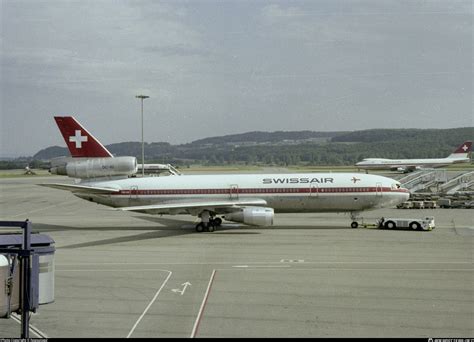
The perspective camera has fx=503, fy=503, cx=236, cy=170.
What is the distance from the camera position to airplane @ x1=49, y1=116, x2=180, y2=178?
3872 cm

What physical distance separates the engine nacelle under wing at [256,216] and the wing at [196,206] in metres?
0.98

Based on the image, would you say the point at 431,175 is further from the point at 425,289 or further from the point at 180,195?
the point at 425,289

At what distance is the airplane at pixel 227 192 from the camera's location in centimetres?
3678

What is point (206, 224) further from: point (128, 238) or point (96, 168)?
point (96, 168)

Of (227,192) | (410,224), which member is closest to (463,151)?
(410,224)

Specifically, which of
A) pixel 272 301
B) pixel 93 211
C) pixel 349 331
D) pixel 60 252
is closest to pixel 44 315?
pixel 272 301

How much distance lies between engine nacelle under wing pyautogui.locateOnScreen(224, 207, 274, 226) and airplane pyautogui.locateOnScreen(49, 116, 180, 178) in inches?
382

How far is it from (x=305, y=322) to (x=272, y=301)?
2505 millimetres

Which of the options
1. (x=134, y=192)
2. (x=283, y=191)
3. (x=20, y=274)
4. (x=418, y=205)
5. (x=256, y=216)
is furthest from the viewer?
(x=418, y=205)

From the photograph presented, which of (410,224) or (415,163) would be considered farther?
(415,163)

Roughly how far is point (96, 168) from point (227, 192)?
10.4 m

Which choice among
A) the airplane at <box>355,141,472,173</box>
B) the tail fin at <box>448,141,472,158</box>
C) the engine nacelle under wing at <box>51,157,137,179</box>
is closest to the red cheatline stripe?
A: the engine nacelle under wing at <box>51,157,137,179</box>

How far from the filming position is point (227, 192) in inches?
1471

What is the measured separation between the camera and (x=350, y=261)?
80.1 feet
